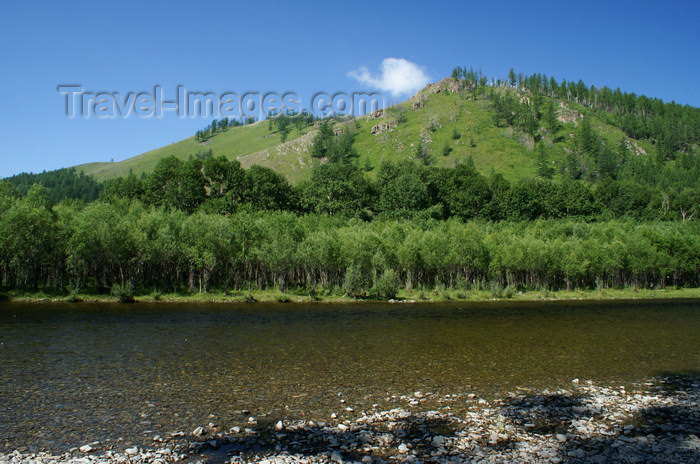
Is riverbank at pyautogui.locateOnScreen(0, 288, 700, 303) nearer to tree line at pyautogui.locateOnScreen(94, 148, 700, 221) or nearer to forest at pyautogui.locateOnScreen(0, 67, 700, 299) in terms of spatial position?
forest at pyautogui.locateOnScreen(0, 67, 700, 299)

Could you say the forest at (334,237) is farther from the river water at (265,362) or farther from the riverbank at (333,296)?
the river water at (265,362)

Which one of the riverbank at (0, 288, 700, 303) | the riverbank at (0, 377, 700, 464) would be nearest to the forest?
the riverbank at (0, 288, 700, 303)

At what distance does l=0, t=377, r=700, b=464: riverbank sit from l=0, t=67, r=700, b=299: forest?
55664 millimetres

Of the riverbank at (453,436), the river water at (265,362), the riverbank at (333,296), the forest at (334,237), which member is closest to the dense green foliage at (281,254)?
the forest at (334,237)

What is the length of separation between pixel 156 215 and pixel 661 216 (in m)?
167

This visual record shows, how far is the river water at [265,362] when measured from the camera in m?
18.6

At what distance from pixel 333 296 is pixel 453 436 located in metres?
60.5

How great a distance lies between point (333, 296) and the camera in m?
75.9

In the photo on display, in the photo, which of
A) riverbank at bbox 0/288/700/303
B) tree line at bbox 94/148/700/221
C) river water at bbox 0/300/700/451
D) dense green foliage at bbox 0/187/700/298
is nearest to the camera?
river water at bbox 0/300/700/451

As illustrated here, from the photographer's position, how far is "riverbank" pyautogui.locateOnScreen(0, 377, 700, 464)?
46.5 ft

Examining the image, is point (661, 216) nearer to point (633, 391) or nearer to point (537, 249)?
point (537, 249)

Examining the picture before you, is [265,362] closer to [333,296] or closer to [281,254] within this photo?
[333,296]

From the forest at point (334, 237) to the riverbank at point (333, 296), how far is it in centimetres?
206

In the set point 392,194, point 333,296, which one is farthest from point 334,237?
point 392,194
